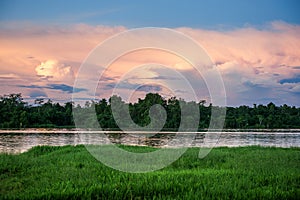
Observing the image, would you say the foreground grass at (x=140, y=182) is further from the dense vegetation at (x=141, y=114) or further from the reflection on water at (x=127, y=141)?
the dense vegetation at (x=141, y=114)

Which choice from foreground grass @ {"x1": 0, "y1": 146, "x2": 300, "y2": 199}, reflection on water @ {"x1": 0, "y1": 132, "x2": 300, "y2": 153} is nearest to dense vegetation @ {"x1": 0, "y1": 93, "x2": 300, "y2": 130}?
reflection on water @ {"x1": 0, "y1": 132, "x2": 300, "y2": 153}

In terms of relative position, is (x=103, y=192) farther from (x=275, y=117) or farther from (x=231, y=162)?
(x=275, y=117)

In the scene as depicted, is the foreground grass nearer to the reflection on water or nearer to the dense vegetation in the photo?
the reflection on water

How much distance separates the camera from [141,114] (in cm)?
6456

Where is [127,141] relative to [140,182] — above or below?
below

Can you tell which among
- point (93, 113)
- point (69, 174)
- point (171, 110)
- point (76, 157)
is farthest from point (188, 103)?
point (69, 174)

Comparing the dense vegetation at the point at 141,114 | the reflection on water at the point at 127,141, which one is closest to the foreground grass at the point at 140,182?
the reflection on water at the point at 127,141

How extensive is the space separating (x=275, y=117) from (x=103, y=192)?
82303mm

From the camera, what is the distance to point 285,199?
8211 millimetres

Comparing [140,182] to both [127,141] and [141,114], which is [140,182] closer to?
[127,141]

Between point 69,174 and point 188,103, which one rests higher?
point 188,103

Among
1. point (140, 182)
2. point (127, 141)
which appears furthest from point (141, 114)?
point (140, 182)

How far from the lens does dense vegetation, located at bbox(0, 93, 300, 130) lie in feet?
227

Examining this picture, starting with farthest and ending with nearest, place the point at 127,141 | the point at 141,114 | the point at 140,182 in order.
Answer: the point at 141,114, the point at 127,141, the point at 140,182
